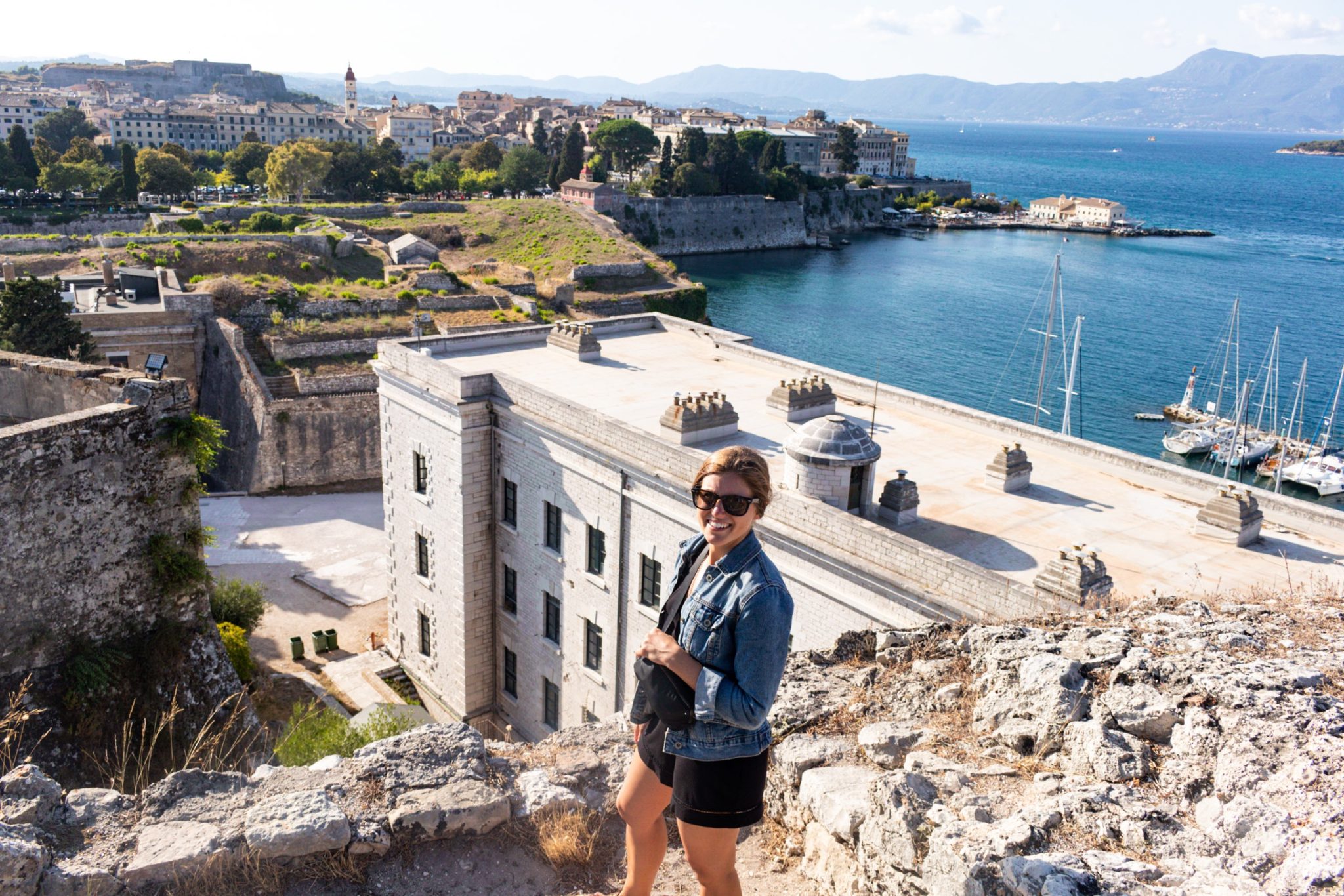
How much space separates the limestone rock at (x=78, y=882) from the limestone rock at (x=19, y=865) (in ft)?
0.26

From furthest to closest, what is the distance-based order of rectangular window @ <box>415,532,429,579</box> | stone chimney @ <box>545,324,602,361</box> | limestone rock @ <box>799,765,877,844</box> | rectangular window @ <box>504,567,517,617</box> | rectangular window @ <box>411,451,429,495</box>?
stone chimney @ <box>545,324,602,361</box> → rectangular window @ <box>415,532,429,579</box> → rectangular window @ <box>411,451,429,495</box> → rectangular window @ <box>504,567,517,617</box> → limestone rock @ <box>799,765,877,844</box>

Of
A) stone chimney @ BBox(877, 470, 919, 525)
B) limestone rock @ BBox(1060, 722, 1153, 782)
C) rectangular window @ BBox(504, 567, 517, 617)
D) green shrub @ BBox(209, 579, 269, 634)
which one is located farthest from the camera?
green shrub @ BBox(209, 579, 269, 634)

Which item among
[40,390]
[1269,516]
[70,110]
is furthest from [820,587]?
[70,110]

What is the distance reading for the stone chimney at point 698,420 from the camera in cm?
2184

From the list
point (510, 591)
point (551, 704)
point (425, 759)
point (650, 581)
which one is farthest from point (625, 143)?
point (425, 759)

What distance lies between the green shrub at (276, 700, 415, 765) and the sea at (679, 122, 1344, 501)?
51602 millimetres

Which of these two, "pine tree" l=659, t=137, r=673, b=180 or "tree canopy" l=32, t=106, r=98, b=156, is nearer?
"pine tree" l=659, t=137, r=673, b=180

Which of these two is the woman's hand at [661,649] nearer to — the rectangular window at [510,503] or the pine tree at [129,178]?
the rectangular window at [510,503]

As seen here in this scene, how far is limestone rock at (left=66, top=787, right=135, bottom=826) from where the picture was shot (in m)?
8.45

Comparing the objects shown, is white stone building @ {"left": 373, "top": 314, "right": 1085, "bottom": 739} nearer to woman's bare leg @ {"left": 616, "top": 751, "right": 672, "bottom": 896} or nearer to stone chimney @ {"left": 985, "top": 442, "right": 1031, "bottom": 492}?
stone chimney @ {"left": 985, "top": 442, "right": 1031, "bottom": 492}

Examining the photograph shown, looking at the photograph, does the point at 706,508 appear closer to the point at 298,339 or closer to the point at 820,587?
the point at 820,587

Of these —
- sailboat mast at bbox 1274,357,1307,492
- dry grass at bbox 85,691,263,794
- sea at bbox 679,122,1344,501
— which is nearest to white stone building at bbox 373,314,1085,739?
dry grass at bbox 85,691,263,794

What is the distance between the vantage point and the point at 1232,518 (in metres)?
17.9

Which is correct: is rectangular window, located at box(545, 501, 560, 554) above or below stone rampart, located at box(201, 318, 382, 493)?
above
